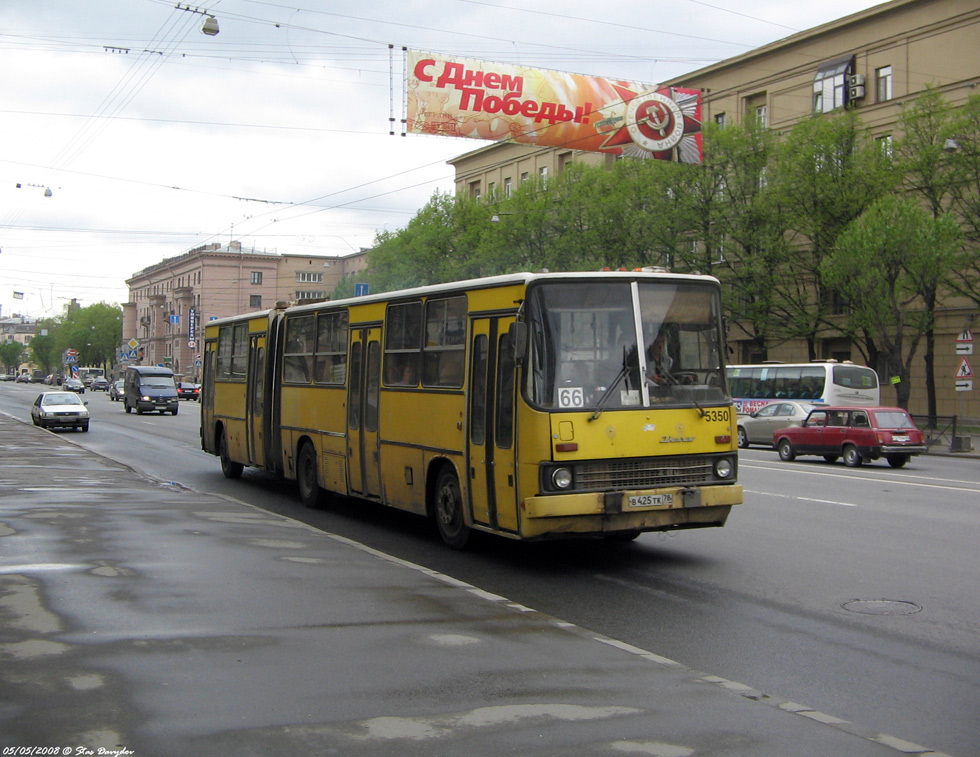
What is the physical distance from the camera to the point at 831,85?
149ft

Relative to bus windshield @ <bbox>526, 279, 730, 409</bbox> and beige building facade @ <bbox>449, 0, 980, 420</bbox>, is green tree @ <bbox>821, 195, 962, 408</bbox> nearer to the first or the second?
beige building facade @ <bbox>449, 0, 980, 420</bbox>

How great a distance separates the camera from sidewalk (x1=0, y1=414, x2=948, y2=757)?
15.9 ft

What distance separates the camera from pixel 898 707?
573cm

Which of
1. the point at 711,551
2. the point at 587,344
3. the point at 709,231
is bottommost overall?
the point at 711,551

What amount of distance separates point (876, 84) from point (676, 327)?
3837 centimetres

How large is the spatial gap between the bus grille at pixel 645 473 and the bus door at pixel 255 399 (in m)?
8.50

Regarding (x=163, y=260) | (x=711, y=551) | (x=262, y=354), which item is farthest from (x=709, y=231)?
(x=163, y=260)

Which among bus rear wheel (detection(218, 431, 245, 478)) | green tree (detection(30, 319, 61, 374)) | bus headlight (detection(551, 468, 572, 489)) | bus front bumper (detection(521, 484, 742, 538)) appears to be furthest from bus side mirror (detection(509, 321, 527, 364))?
green tree (detection(30, 319, 61, 374))

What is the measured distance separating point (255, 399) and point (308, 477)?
2.71m

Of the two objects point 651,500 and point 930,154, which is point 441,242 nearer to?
point 930,154

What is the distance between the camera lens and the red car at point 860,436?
2480 centimetres

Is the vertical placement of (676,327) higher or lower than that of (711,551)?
higher

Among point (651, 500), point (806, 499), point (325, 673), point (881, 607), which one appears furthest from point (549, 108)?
point (325, 673)

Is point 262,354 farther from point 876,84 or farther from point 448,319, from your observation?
point 876,84
